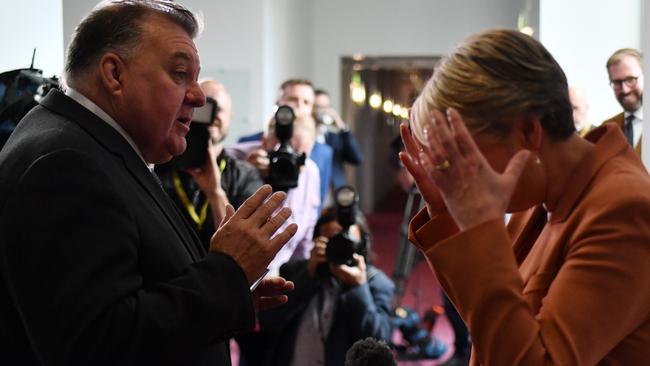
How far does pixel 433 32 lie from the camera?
9602 millimetres

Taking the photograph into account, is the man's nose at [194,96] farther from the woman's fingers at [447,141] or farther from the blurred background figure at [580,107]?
the blurred background figure at [580,107]

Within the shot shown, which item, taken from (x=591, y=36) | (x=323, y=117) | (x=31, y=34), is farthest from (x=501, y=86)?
(x=323, y=117)

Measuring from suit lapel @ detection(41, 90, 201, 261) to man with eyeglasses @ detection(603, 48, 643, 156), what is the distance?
248 centimetres

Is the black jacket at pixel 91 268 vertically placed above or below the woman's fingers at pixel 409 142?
Result: below

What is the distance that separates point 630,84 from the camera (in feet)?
11.8

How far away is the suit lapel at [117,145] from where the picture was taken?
4.62 feet

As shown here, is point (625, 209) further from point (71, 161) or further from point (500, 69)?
point (71, 161)

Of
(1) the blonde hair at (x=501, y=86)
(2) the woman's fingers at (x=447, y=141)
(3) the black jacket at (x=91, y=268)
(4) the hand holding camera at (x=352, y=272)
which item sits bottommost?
(4) the hand holding camera at (x=352, y=272)

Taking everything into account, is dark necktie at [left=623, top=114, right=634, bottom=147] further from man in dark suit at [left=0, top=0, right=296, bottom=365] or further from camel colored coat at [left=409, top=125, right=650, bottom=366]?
camel colored coat at [left=409, top=125, right=650, bottom=366]

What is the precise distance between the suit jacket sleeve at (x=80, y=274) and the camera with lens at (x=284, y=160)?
1.95 metres

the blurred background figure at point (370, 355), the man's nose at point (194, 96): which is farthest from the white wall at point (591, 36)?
the man's nose at point (194, 96)

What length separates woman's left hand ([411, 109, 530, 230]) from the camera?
1100 millimetres

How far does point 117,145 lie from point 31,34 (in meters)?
0.96

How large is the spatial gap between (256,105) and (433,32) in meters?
3.21
